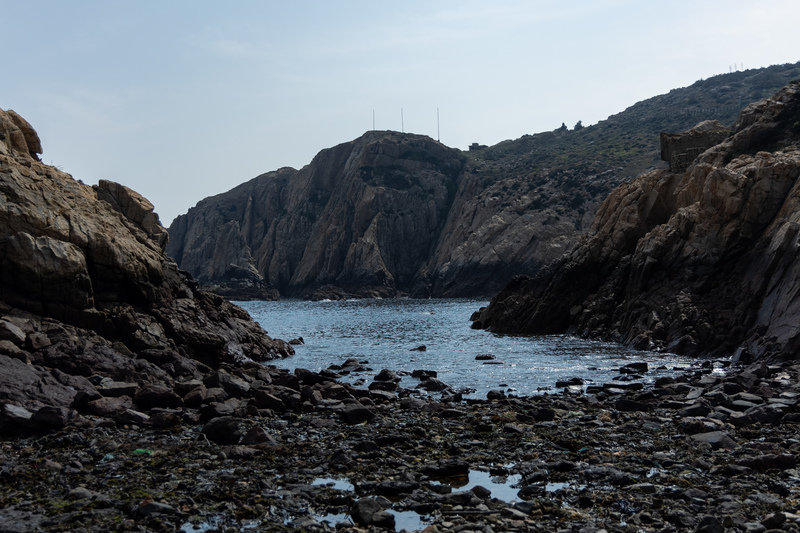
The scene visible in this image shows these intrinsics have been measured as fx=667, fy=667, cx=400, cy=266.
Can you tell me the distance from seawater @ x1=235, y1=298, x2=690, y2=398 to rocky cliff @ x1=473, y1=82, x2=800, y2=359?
2.45 metres

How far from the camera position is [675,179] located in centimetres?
5262

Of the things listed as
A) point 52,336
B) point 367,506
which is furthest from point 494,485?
point 52,336

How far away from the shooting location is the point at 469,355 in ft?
138

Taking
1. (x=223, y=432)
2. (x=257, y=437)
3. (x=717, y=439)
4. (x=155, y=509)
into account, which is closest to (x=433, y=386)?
(x=257, y=437)

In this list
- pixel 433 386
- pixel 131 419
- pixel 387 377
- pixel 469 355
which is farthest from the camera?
pixel 469 355

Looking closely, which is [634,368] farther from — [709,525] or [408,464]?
[709,525]

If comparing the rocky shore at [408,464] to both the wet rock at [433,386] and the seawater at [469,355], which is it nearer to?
the wet rock at [433,386]

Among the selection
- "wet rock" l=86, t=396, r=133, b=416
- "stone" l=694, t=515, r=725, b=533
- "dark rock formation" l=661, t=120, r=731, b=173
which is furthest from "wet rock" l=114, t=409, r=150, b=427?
"dark rock formation" l=661, t=120, r=731, b=173

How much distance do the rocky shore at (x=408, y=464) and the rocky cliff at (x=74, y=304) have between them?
6.38ft

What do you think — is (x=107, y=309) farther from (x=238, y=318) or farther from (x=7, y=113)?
(x=238, y=318)

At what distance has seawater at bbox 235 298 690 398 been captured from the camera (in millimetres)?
31603

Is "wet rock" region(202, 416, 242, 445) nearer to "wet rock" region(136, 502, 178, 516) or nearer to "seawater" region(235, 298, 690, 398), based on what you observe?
"wet rock" region(136, 502, 178, 516)

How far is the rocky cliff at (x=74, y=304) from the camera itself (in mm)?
20923

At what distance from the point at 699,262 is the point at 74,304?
115ft
